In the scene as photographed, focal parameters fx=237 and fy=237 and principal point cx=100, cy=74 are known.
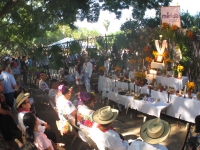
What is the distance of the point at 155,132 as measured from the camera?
2.92 m

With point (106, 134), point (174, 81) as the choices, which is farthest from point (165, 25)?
point (106, 134)

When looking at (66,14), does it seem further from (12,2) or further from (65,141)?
(65,141)

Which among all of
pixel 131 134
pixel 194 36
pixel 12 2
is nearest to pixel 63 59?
pixel 12 2

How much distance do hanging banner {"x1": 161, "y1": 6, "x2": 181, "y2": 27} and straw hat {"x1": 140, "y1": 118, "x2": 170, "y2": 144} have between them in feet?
21.2

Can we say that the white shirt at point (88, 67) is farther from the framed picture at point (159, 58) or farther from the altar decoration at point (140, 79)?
the framed picture at point (159, 58)

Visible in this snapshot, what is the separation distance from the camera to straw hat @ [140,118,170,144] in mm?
2893

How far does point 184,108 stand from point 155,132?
3562 mm

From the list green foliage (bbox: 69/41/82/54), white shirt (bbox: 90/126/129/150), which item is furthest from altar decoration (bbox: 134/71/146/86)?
green foliage (bbox: 69/41/82/54)

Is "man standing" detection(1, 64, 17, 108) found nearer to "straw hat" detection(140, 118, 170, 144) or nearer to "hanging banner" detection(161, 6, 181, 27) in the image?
"straw hat" detection(140, 118, 170, 144)

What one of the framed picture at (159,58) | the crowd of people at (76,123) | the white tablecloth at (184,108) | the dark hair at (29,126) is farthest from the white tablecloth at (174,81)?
the dark hair at (29,126)

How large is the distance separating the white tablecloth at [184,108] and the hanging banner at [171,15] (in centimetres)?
344

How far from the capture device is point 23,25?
13867 mm

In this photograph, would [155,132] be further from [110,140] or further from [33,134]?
[33,134]

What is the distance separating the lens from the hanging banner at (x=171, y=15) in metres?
8.54
